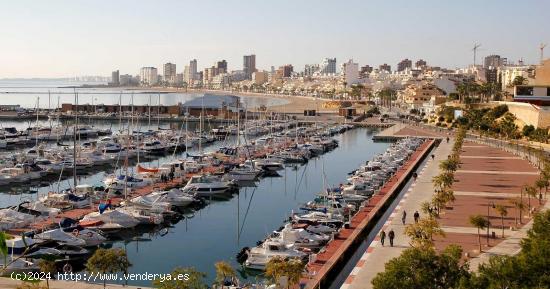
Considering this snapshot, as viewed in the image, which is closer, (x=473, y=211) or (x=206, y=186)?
(x=473, y=211)

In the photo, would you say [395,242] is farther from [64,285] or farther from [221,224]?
[64,285]

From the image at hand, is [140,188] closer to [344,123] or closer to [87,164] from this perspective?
[87,164]

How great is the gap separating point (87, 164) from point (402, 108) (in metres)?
92.7

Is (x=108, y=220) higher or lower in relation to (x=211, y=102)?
lower

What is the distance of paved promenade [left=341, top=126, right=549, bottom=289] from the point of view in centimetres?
2088

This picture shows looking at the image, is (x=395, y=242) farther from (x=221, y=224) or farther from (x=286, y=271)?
(x=221, y=224)

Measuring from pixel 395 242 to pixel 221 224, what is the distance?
10.3 metres

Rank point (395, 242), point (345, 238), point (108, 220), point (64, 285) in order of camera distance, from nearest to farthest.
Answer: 1. point (64, 285)
2. point (395, 242)
3. point (345, 238)
4. point (108, 220)

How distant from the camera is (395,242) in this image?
2288cm

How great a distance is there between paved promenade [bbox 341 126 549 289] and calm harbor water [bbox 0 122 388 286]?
4.62 m

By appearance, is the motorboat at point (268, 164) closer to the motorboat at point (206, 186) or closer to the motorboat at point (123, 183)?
the motorboat at point (206, 186)

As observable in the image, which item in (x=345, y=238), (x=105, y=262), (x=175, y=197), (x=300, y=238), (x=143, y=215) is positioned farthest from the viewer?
(x=175, y=197)

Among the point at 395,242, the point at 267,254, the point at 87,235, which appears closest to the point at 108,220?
the point at 87,235

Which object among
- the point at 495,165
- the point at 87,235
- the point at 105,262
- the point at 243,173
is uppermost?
the point at 105,262
